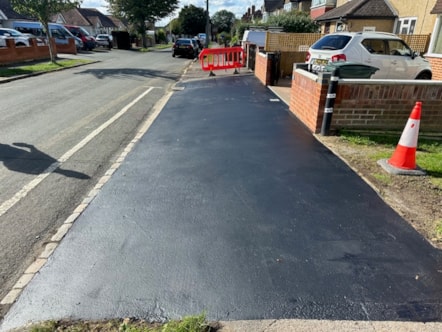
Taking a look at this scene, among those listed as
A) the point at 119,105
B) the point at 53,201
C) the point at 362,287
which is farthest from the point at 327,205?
the point at 119,105

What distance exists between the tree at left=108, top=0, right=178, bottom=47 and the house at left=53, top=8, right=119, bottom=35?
11690 mm

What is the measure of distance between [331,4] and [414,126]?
1075 inches

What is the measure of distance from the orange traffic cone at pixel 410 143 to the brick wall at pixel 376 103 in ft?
4.96

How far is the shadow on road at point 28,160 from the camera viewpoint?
450 cm

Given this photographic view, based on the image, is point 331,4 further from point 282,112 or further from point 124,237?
point 124,237

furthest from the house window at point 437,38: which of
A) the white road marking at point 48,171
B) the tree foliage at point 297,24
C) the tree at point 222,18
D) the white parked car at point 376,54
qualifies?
the tree at point 222,18

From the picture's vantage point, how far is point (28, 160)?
487cm

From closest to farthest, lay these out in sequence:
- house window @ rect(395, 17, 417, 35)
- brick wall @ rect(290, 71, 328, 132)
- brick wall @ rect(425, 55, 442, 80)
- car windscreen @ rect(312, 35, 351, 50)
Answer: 1. brick wall @ rect(290, 71, 328, 132)
2. car windscreen @ rect(312, 35, 351, 50)
3. brick wall @ rect(425, 55, 442, 80)
4. house window @ rect(395, 17, 417, 35)

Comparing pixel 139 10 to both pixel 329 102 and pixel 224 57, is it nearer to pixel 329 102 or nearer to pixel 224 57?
pixel 224 57

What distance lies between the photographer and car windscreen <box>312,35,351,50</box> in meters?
9.05

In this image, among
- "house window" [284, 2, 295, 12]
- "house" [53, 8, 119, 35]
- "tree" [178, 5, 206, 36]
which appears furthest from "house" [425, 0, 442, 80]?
"tree" [178, 5, 206, 36]

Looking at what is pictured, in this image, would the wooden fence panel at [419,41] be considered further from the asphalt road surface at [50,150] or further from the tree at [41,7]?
the tree at [41,7]

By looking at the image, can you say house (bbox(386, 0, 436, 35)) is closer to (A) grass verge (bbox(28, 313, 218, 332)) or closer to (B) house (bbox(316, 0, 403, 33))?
(B) house (bbox(316, 0, 403, 33))

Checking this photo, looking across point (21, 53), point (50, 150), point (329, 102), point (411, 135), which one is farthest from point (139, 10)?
point (411, 135)
